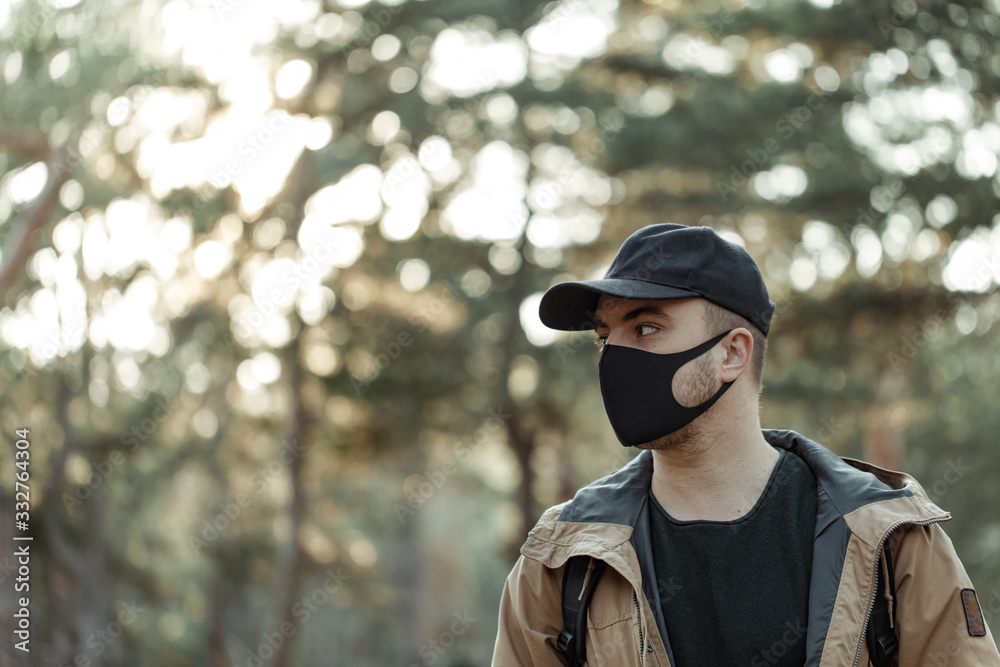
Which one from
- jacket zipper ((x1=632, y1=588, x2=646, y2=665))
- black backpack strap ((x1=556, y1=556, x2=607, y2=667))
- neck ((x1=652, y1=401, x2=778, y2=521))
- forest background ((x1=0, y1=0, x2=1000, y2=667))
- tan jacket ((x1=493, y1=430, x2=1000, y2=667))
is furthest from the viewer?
forest background ((x1=0, y1=0, x2=1000, y2=667))

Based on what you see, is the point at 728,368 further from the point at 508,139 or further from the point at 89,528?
the point at 89,528

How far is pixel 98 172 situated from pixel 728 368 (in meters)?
16.9

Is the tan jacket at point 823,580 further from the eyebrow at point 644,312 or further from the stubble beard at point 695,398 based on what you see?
the eyebrow at point 644,312

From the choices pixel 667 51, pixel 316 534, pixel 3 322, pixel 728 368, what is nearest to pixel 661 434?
pixel 728 368

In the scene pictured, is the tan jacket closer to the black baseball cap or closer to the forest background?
the black baseball cap

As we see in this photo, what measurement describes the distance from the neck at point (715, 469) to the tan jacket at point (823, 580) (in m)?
0.12

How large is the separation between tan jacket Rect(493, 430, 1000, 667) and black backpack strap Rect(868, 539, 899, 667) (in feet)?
0.07

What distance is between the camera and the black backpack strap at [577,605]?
251 centimetres

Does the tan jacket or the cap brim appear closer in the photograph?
the tan jacket

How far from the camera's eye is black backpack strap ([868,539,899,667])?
7.57 ft

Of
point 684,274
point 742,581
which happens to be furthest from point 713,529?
point 684,274

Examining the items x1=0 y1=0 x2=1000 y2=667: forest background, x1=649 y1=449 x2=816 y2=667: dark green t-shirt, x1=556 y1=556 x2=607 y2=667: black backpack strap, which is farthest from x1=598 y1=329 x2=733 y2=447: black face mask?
x1=0 y1=0 x2=1000 y2=667: forest background

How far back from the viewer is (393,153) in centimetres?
1653

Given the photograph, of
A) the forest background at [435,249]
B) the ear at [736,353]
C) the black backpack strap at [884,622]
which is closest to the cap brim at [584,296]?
the ear at [736,353]
